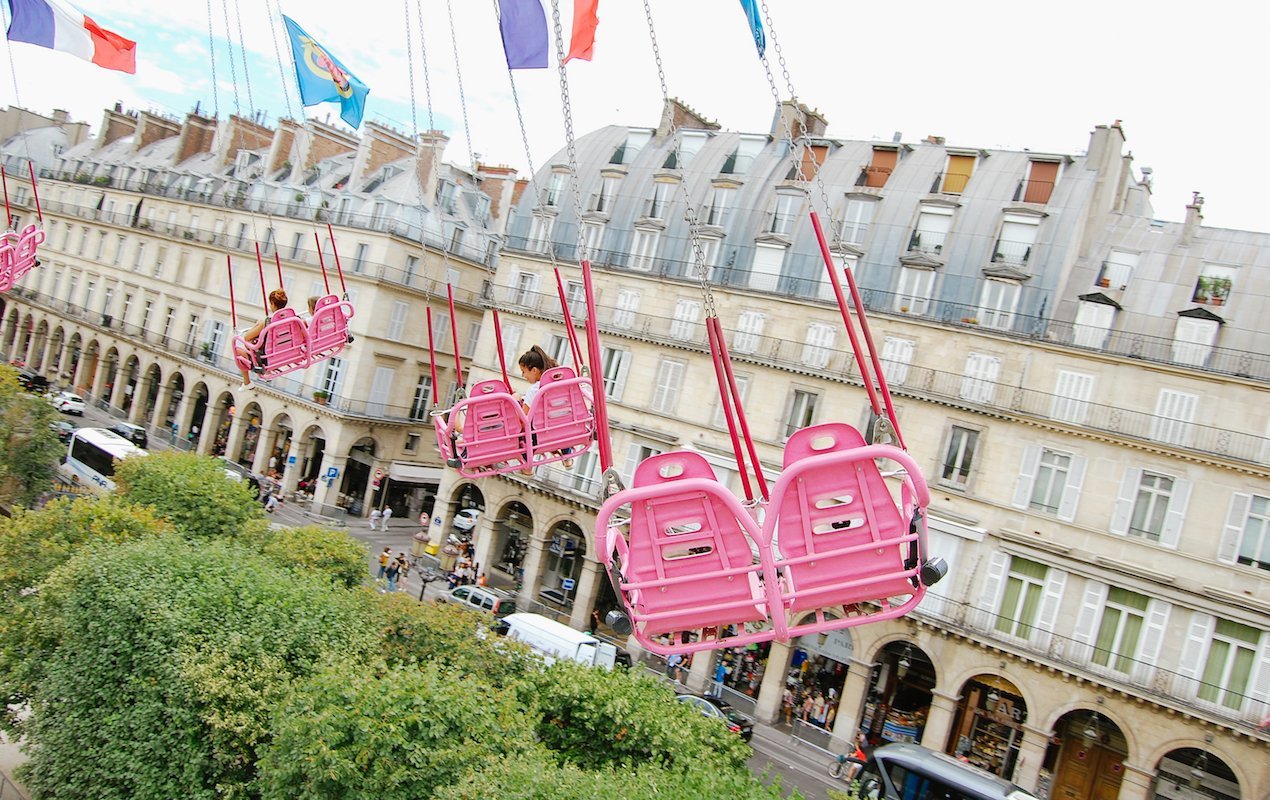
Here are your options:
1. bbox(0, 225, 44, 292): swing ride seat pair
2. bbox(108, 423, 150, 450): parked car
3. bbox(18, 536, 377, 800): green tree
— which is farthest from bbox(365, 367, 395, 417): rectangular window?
bbox(18, 536, 377, 800): green tree

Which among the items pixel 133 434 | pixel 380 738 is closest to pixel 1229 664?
pixel 380 738

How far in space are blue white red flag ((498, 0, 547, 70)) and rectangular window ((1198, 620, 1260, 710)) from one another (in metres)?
28.9

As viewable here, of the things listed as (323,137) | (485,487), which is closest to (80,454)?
(485,487)

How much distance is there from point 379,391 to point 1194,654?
42.2m

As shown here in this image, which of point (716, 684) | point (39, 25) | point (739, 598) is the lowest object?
point (716, 684)

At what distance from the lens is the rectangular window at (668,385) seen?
42.1 metres

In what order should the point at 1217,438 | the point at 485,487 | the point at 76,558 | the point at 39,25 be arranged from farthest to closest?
the point at 485,487
the point at 1217,438
the point at 39,25
the point at 76,558

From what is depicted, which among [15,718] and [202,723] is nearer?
[202,723]

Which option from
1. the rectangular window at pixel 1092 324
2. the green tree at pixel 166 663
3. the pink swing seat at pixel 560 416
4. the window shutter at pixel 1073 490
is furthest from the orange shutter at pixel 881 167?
the green tree at pixel 166 663

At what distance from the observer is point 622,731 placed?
18109 millimetres

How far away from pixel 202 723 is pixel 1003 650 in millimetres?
26384

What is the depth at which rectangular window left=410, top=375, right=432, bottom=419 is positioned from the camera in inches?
2270

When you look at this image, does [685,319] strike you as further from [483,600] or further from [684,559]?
[684,559]

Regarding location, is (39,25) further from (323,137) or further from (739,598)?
(323,137)
